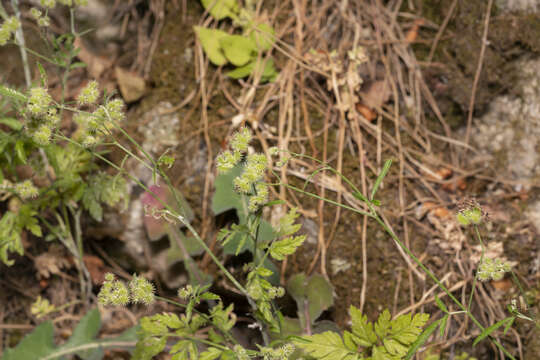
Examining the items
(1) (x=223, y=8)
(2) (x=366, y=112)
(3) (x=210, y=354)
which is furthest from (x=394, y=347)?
(1) (x=223, y=8)

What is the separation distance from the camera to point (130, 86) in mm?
2781

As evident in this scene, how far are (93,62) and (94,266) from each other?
4.74 feet

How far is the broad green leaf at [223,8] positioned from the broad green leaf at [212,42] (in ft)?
0.43

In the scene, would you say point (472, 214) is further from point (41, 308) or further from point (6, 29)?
point (41, 308)

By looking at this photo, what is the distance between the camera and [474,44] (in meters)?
2.56

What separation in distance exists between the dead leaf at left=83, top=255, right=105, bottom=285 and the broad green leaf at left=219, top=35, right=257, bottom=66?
1563 mm

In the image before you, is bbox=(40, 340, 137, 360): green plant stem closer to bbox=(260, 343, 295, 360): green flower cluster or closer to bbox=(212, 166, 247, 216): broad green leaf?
bbox=(212, 166, 247, 216): broad green leaf

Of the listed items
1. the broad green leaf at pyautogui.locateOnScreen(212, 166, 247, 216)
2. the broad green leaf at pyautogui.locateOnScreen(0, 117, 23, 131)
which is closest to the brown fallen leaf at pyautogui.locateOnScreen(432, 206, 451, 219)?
the broad green leaf at pyautogui.locateOnScreen(212, 166, 247, 216)

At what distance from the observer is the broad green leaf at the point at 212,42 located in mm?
2615

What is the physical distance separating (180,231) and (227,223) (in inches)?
10.9

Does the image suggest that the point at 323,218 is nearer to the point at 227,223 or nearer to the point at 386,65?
the point at 227,223


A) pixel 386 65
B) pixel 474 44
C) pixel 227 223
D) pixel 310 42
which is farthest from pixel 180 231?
pixel 474 44

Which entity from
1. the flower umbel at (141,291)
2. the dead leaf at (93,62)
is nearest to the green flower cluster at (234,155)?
the flower umbel at (141,291)

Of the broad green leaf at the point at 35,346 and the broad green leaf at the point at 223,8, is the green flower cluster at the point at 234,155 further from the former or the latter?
the broad green leaf at the point at 35,346
